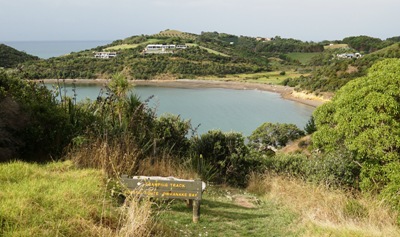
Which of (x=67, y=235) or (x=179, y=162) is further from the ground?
(x=67, y=235)

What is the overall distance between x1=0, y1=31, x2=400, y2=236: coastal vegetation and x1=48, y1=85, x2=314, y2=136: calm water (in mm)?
30131

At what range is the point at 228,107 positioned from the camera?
56.6 meters

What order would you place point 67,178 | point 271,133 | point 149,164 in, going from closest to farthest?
point 67,178 → point 149,164 → point 271,133

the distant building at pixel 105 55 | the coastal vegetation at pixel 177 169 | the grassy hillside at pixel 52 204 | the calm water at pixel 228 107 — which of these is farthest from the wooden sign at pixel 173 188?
the distant building at pixel 105 55

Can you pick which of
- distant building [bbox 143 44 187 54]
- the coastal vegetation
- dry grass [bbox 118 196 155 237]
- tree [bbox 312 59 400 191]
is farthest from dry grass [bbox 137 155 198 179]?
distant building [bbox 143 44 187 54]

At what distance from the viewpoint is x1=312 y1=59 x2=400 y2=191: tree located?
251 inches

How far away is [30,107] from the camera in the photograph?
21.6ft

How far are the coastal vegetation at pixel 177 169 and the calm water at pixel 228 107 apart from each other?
98.9 feet

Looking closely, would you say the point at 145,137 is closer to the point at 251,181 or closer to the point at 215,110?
the point at 251,181

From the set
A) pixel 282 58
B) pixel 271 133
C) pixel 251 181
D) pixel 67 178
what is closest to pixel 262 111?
pixel 271 133

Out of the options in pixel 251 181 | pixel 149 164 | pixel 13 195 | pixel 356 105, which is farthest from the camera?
pixel 251 181

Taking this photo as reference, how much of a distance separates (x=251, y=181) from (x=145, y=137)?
2.57m

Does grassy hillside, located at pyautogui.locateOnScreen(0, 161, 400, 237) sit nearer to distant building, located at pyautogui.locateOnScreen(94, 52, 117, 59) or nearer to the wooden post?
the wooden post

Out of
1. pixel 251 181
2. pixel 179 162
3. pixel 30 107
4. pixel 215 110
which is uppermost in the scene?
pixel 30 107
